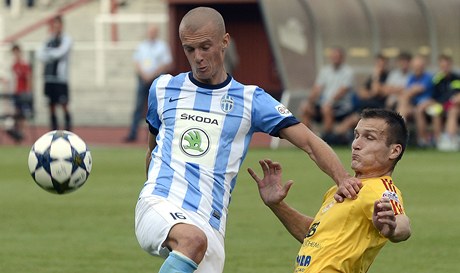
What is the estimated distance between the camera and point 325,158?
6.56m

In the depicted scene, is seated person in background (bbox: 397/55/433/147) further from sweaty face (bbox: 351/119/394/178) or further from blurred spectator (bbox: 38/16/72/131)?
sweaty face (bbox: 351/119/394/178)

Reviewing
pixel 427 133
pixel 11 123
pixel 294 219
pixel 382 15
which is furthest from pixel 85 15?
pixel 294 219

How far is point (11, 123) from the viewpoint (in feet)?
82.5

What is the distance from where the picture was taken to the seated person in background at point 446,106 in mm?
20777

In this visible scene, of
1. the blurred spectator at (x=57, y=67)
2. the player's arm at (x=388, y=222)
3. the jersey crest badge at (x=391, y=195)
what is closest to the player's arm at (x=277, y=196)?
the jersey crest badge at (x=391, y=195)

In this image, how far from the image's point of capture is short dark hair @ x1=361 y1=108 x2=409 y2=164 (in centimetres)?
643

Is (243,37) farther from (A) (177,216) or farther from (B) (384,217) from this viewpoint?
(B) (384,217)

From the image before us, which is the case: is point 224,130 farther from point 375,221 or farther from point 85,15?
point 85,15

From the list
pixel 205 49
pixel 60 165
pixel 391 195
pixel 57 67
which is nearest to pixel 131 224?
pixel 60 165

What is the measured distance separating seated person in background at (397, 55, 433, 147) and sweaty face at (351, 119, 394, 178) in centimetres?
1475

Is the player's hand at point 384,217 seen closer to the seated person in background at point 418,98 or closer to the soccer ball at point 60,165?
the soccer ball at point 60,165

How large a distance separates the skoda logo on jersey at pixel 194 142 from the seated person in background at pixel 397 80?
49.3 ft

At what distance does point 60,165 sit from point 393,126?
7.04ft

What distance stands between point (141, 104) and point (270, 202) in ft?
56.0
